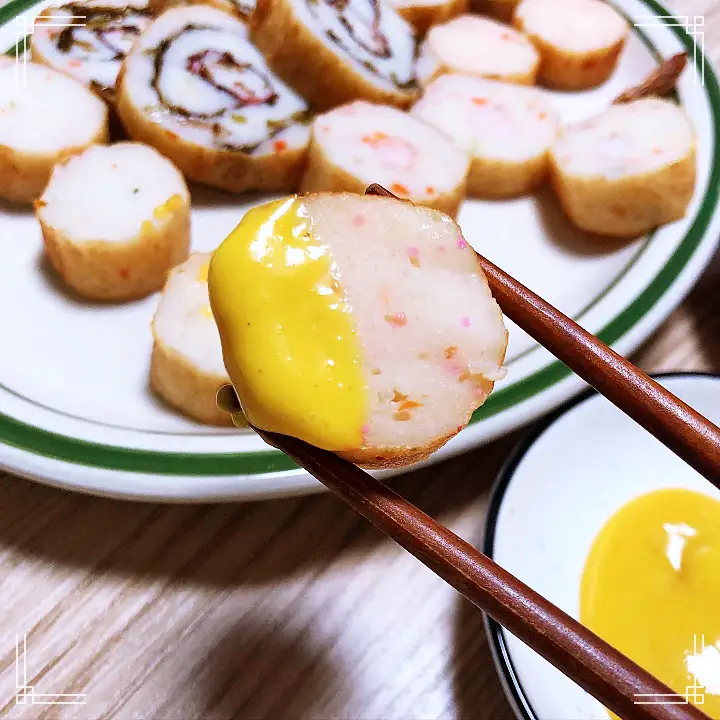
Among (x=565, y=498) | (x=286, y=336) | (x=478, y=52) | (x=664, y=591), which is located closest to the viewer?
(x=286, y=336)

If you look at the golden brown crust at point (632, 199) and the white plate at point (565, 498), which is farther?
the golden brown crust at point (632, 199)

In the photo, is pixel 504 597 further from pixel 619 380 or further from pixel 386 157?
pixel 386 157

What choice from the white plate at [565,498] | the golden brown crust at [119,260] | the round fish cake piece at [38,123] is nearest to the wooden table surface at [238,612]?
the white plate at [565,498]

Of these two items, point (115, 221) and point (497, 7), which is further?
point (497, 7)

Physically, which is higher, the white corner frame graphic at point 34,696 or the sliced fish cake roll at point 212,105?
the sliced fish cake roll at point 212,105

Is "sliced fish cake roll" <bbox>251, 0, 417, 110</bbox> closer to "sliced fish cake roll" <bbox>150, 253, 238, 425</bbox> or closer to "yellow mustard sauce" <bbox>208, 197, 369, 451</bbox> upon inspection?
"sliced fish cake roll" <bbox>150, 253, 238, 425</bbox>

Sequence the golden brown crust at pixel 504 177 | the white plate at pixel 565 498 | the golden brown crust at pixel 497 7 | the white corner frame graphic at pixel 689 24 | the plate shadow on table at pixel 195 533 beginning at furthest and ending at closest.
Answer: the golden brown crust at pixel 497 7 → the white corner frame graphic at pixel 689 24 → the golden brown crust at pixel 504 177 → the plate shadow on table at pixel 195 533 → the white plate at pixel 565 498

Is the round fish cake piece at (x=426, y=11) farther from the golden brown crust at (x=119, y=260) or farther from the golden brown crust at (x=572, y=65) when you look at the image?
the golden brown crust at (x=119, y=260)

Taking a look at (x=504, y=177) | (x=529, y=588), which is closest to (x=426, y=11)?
(x=504, y=177)
